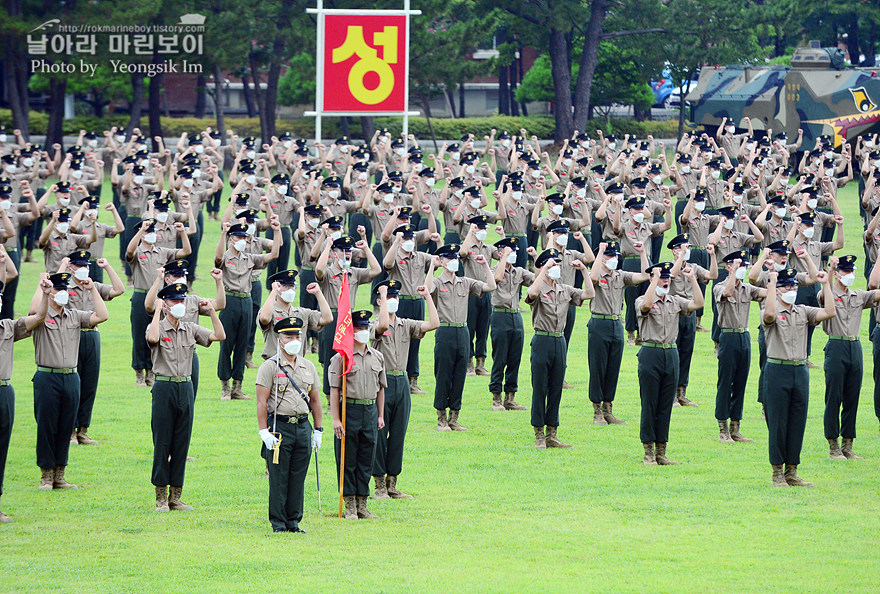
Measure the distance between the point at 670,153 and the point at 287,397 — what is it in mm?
38996

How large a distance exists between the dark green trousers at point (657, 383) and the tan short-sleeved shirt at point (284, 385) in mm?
4166

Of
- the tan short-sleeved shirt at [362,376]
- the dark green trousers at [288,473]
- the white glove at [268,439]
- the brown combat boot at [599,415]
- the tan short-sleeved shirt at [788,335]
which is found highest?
the tan short-sleeved shirt at [788,335]

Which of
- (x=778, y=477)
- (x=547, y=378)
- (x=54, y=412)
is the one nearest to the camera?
(x=54, y=412)

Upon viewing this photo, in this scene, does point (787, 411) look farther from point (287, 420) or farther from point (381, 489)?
point (287, 420)

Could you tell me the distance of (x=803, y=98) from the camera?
129ft

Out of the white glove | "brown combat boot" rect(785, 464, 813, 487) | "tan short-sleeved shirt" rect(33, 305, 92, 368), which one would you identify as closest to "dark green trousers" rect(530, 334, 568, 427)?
"brown combat boot" rect(785, 464, 813, 487)

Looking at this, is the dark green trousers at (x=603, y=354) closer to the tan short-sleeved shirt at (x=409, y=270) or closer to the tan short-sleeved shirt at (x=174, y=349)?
the tan short-sleeved shirt at (x=409, y=270)

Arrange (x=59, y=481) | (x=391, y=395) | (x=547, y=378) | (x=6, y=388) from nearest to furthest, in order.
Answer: (x=6, y=388)
(x=391, y=395)
(x=59, y=481)
(x=547, y=378)

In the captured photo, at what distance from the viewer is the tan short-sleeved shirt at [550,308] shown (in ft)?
50.4

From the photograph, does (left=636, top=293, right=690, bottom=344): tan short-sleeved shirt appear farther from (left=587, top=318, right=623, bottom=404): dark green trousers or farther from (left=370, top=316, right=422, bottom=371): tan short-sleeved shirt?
(left=370, top=316, right=422, bottom=371): tan short-sleeved shirt

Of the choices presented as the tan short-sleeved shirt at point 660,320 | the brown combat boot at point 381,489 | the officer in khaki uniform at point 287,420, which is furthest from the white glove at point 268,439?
the tan short-sleeved shirt at point 660,320

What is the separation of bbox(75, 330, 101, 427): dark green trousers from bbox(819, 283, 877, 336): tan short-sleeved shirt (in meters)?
7.67

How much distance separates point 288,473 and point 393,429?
1.44 metres

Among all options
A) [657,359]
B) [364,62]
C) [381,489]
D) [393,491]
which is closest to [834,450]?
[657,359]
